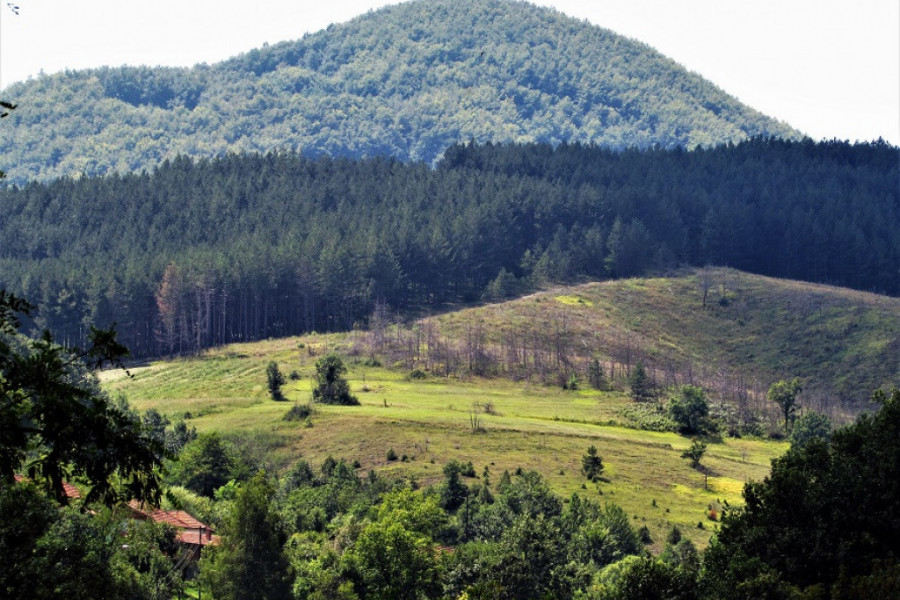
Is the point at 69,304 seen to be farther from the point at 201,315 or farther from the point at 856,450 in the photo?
the point at 856,450

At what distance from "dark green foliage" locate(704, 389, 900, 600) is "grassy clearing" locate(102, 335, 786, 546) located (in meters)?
36.2

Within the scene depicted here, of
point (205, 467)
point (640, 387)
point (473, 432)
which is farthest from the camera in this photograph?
point (640, 387)

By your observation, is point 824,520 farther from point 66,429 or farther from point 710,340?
point 710,340

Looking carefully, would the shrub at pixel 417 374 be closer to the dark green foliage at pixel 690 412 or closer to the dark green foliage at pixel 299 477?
the dark green foliage at pixel 690 412

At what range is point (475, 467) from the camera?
325ft

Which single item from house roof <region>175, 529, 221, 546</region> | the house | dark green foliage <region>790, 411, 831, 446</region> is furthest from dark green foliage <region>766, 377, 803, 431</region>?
house roof <region>175, 529, 221, 546</region>

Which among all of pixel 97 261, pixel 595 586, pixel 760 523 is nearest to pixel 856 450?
pixel 760 523

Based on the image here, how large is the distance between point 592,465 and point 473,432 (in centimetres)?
1405

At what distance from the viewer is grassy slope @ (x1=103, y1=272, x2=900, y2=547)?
332 feet

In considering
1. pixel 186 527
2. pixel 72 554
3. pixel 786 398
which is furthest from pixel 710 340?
pixel 72 554

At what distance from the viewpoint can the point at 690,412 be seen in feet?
425

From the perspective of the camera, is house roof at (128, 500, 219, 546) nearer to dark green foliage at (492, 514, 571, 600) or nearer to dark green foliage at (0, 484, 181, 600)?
Answer: dark green foliage at (0, 484, 181, 600)

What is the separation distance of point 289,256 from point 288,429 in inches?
3137

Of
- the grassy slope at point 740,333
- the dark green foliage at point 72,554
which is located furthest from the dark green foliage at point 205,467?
the grassy slope at point 740,333
